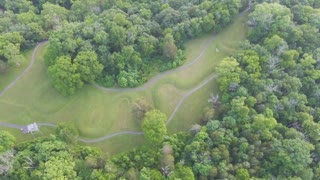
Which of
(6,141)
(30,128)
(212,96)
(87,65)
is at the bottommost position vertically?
(30,128)

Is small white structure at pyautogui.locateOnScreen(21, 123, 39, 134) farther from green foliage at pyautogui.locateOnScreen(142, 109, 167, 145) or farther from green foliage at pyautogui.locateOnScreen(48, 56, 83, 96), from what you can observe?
green foliage at pyautogui.locateOnScreen(142, 109, 167, 145)

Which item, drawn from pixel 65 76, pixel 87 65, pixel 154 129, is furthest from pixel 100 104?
pixel 154 129

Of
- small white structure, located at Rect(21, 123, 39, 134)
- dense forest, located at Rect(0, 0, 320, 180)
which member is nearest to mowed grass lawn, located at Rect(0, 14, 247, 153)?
small white structure, located at Rect(21, 123, 39, 134)

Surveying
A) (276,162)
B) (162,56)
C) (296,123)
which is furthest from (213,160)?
(162,56)

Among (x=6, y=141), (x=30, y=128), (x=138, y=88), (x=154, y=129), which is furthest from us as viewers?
(x=138, y=88)

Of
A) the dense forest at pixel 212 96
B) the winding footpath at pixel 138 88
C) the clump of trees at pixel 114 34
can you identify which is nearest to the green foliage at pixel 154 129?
the dense forest at pixel 212 96

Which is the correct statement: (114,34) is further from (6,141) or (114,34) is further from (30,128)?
(6,141)

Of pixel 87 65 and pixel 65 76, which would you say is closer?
pixel 65 76
